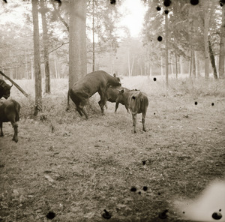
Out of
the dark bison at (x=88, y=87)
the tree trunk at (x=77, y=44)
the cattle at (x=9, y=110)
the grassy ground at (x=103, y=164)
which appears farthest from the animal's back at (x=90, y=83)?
the cattle at (x=9, y=110)

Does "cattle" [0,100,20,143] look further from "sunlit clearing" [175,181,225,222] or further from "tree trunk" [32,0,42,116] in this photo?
"sunlit clearing" [175,181,225,222]

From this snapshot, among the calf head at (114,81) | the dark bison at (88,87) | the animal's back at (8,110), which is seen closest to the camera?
the animal's back at (8,110)

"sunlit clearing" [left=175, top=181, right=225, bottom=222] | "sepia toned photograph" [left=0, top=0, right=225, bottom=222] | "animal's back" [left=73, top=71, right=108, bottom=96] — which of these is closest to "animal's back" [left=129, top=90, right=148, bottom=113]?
"sepia toned photograph" [left=0, top=0, right=225, bottom=222]

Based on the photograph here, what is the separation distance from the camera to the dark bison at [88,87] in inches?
301

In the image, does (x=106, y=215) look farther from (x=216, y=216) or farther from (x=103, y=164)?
(x=103, y=164)

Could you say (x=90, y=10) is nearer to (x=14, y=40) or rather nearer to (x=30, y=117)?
(x=14, y=40)

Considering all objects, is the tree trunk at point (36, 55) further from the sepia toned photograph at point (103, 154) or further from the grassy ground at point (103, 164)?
the grassy ground at point (103, 164)

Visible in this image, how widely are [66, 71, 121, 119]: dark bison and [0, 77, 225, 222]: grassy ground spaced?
596 millimetres

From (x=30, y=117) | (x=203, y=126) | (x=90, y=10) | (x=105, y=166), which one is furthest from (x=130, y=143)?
(x=90, y=10)

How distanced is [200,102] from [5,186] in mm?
9933

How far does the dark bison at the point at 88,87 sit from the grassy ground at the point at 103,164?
1.96ft

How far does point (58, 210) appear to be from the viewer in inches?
117

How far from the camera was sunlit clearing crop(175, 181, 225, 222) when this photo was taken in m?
2.80

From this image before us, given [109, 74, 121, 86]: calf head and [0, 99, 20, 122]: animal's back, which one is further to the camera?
[109, 74, 121, 86]: calf head
